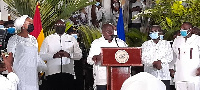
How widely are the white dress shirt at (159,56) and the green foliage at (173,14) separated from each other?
6.28 feet

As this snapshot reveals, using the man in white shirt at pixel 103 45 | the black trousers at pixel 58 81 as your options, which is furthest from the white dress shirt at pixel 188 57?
the black trousers at pixel 58 81

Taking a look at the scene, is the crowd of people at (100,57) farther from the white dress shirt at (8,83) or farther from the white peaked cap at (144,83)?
the white peaked cap at (144,83)

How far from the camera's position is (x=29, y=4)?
927 centimetres

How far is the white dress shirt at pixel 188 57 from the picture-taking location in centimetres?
797

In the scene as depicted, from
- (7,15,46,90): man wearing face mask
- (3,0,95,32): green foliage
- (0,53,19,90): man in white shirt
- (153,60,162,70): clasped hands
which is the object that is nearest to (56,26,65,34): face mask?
(7,15,46,90): man wearing face mask

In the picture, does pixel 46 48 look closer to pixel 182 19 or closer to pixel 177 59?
pixel 177 59

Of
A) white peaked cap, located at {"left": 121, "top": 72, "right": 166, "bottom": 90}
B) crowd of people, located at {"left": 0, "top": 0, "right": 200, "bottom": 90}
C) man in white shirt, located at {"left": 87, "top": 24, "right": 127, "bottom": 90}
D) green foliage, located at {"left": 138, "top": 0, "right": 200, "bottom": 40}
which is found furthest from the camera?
green foliage, located at {"left": 138, "top": 0, "right": 200, "bottom": 40}

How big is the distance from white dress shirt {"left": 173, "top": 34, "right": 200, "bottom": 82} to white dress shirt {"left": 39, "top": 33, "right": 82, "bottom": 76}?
5.66 feet

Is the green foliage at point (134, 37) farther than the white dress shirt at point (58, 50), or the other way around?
the green foliage at point (134, 37)

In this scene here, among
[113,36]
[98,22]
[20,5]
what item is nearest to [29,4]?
[20,5]

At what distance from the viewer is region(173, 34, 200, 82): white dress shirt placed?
314 inches

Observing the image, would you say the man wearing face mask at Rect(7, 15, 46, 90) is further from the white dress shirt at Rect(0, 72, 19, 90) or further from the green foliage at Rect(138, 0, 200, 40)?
the green foliage at Rect(138, 0, 200, 40)

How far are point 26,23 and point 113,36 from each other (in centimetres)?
152

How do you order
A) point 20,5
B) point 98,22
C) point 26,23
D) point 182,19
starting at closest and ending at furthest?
1. point 26,23
2. point 20,5
3. point 182,19
4. point 98,22
